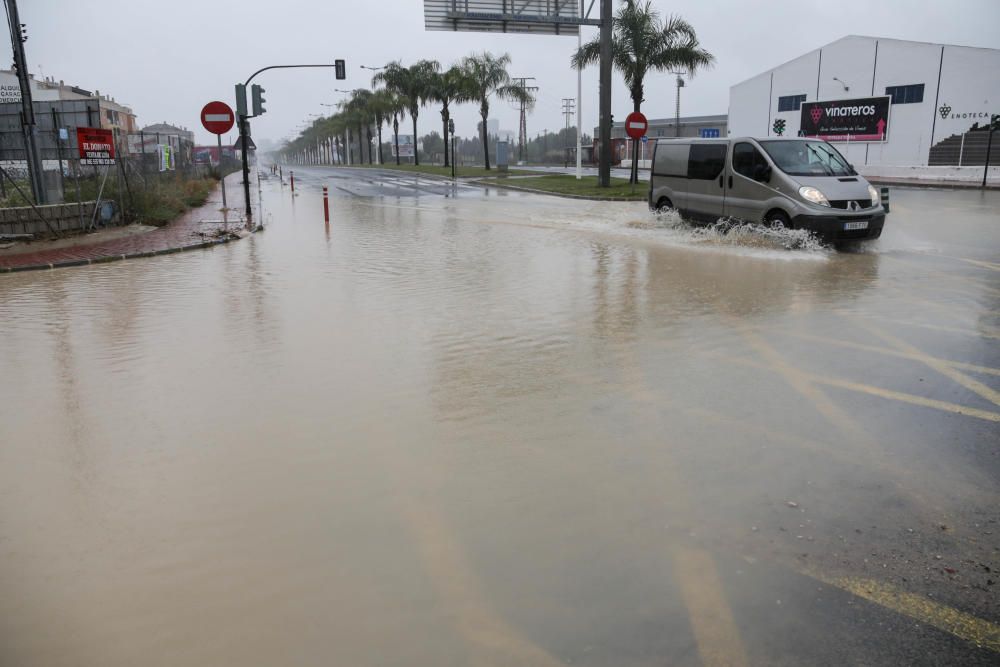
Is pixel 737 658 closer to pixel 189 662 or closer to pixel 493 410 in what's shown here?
pixel 189 662

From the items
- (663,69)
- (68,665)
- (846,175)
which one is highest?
(663,69)

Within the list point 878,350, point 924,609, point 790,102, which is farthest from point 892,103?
point 924,609

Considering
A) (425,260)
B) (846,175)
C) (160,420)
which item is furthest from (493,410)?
(846,175)

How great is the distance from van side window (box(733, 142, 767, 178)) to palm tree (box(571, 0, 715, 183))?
56.1 ft

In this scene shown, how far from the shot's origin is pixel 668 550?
12.3 feet

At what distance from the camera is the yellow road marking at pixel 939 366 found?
6.01 metres

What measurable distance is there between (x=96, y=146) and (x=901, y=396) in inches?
637

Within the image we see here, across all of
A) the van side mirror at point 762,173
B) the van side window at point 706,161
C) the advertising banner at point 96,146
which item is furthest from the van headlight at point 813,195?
the advertising banner at point 96,146

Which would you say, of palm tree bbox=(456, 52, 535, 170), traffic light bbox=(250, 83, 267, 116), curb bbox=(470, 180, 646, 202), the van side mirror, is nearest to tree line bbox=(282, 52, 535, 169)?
palm tree bbox=(456, 52, 535, 170)

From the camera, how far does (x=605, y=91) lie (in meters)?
29.6

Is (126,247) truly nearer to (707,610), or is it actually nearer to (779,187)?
(779,187)

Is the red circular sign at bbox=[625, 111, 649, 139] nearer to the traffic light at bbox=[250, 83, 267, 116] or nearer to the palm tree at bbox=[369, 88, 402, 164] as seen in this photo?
the traffic light at bbox=[250, 83, 267, 116]

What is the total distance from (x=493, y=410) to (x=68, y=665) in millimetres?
3273

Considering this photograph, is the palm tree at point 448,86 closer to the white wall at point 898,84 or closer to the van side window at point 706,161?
the white wall at point 898,84
